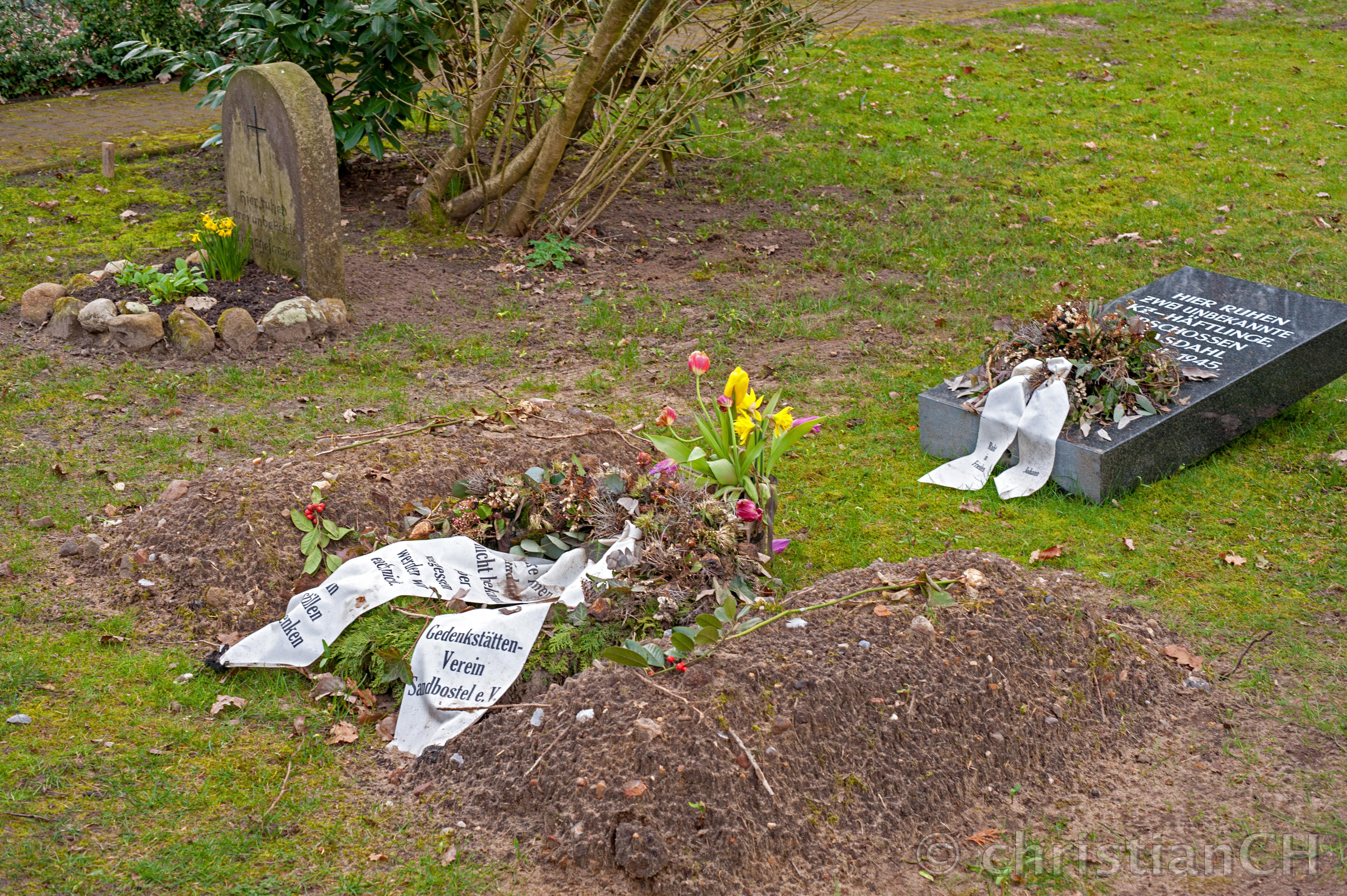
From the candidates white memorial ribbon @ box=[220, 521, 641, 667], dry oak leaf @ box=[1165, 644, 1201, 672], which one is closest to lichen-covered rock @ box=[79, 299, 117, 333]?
white memorial ribbon @ box=[220, 521, 641, 667]

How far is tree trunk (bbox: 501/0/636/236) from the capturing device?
289 inches

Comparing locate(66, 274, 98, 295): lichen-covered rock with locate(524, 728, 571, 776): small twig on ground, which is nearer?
locate(524, 728, 571, 776): small twig on ground

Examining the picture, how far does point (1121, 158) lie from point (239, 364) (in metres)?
8.01

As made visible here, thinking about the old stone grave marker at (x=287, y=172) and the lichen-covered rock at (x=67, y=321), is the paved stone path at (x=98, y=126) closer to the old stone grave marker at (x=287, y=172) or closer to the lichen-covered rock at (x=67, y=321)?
the old stone grave marker at (x=287, y=172)

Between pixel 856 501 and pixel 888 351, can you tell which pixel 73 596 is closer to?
pixel 856 501

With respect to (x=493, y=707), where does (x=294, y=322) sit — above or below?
below

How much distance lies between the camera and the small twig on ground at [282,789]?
123 inches

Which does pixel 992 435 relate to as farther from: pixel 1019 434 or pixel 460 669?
pixel 460 669

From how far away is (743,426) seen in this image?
408cm

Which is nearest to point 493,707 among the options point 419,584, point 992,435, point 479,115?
point 419,584

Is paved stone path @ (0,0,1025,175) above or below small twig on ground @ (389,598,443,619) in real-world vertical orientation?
above

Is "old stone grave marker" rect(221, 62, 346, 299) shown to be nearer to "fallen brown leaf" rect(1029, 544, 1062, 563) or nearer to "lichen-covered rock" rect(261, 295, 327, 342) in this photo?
"lichen-covered rock" rect(261, 295, 327, 342)

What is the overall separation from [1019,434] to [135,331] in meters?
5.05

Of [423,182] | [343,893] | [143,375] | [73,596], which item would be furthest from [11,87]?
[343,893]
